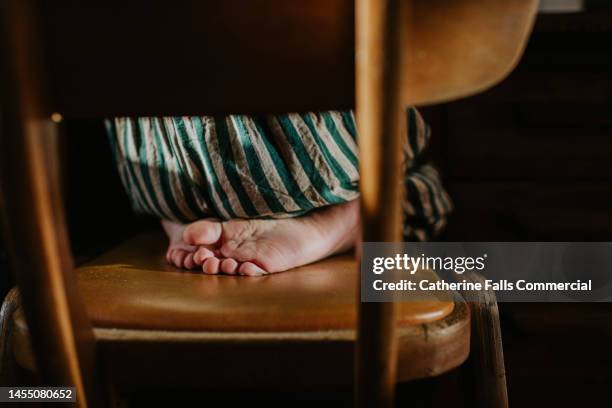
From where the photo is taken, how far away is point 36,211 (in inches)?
11.5

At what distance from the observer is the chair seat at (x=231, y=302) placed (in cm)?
37

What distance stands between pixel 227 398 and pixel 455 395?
1.11 ft

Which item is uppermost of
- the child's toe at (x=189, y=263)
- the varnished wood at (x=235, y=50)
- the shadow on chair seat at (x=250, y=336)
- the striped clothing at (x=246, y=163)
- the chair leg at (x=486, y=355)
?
the varnished wood at (x=235, y=50)

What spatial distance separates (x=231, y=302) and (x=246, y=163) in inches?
5.2

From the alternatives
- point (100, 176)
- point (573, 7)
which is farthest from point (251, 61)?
point (573, 7)

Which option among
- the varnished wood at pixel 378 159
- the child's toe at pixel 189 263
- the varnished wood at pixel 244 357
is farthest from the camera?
the child's toe at pixel 189 263

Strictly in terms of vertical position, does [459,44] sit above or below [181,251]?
above

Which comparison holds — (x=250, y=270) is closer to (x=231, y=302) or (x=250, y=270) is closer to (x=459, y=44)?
(x=231, y=302)

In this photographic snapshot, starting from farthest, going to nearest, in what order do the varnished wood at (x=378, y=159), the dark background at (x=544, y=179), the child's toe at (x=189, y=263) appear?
the dark background at (x=544, y=179) → the child's toe at (x=189, y=263) → the varnished wood at (x=378, y=159)

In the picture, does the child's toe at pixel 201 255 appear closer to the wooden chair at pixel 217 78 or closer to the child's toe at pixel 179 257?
the child's toe at pixel 179 257

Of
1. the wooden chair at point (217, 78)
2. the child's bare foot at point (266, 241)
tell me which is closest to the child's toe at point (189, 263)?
the child's bare foot at point (266, 241)

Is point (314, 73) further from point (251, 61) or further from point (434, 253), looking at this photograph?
point (434, 253)

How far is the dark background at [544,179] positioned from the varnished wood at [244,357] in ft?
1.07

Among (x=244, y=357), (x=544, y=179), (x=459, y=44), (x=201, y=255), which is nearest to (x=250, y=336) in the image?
(x=244, y=357)
